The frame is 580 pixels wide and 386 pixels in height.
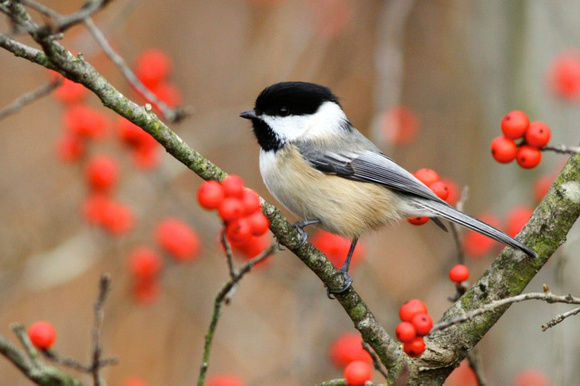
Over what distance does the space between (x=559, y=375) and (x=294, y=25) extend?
3348 mm

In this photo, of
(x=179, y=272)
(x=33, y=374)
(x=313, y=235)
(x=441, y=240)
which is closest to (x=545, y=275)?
(x=313, y=235)

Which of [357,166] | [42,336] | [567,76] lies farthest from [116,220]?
[567,76]

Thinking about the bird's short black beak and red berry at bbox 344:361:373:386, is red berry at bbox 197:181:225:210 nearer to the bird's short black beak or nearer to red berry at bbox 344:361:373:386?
red berry at bbox 344:361:373:386

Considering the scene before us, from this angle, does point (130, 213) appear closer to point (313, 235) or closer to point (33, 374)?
point (313, 235)

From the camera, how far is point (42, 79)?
4.32 m

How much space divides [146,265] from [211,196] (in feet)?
5.67

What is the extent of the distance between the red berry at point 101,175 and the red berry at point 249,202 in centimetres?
178

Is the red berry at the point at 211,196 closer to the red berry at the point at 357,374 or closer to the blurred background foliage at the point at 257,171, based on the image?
the red berry at the point at 357,374

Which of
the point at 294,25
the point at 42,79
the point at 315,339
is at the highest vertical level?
the point at 294,25

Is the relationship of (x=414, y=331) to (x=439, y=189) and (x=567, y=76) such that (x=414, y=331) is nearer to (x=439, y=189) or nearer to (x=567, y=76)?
(x=439, y=189)

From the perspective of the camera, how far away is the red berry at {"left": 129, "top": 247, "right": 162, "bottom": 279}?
3.00m

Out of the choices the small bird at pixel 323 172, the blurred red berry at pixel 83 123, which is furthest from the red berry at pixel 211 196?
the blurred red berry at pixel 83 123

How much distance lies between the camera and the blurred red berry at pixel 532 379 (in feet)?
10.6

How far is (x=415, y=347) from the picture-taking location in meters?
1.50
